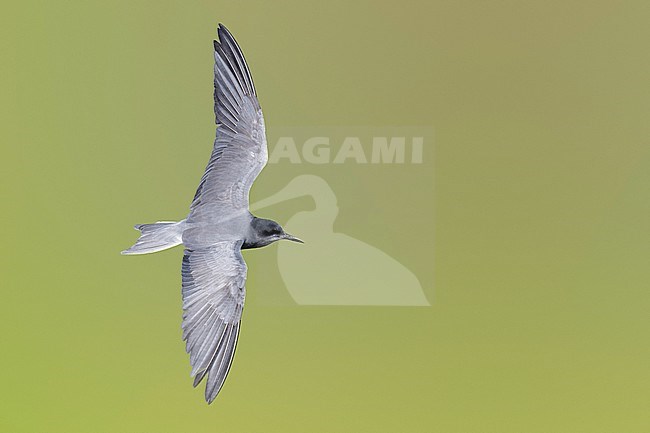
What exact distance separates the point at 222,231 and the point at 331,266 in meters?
0.51

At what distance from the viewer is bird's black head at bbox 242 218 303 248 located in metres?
1.26

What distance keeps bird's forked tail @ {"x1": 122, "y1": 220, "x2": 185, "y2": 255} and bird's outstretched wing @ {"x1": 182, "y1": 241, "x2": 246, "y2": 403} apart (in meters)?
0.04

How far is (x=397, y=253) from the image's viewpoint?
1737 mm

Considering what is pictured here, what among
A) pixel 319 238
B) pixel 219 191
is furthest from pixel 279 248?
pixel 219 191

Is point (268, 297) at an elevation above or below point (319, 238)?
below

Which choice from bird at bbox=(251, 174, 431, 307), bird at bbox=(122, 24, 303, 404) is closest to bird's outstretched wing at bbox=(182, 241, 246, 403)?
bird at bbox=(122, 24, 303, 404)

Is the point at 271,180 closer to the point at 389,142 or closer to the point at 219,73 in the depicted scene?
the point at 389,142

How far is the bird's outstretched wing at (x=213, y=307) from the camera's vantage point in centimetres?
119

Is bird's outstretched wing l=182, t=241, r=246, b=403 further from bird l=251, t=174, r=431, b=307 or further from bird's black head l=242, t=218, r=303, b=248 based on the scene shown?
bird l=251, t=174, r=431, b=307

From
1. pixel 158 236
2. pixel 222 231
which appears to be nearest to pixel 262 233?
pixel 222 231

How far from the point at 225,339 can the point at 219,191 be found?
0.27 metres

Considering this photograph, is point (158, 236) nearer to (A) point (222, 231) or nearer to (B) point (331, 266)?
(A) point (222, 231)

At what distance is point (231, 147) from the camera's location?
1.28m

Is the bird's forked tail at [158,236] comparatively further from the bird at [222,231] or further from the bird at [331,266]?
Answer: the bird at [331,266]
